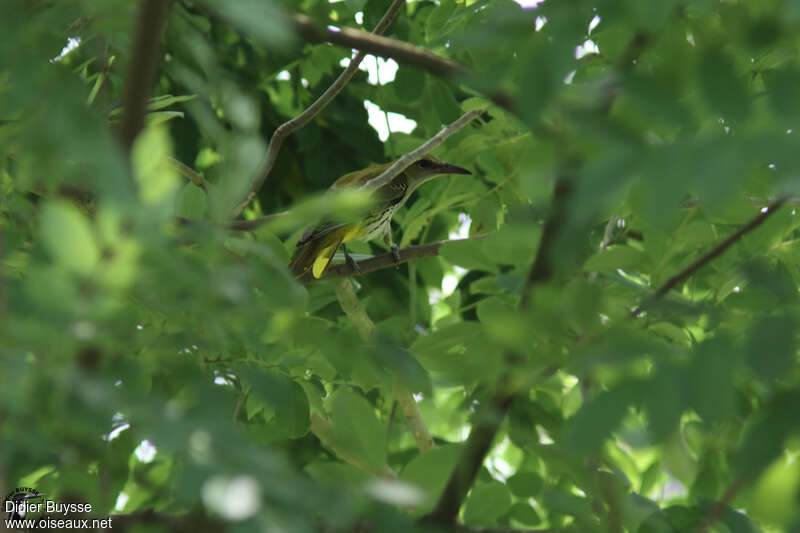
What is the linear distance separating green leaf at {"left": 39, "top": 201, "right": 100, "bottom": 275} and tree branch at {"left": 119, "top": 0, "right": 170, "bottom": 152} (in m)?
0.27

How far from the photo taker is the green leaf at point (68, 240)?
0.82 meters

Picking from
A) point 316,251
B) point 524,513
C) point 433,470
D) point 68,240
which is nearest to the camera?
point 68,240

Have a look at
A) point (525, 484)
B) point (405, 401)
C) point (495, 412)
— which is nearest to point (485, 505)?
point (495, 412)

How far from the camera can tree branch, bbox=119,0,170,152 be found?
3.25ft

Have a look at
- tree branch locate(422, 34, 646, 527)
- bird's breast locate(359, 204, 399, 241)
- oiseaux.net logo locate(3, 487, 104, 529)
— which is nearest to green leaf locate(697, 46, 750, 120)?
tree branch locate(422, 34, 646, 527)

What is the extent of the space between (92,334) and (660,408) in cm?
61

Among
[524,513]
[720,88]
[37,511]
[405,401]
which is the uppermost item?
[720,88]

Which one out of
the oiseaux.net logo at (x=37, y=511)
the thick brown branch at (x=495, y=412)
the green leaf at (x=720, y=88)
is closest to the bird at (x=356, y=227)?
the oiseaux.net logo at (x=37, y=511)

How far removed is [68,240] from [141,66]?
299mm

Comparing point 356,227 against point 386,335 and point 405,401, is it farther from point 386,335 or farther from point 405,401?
point 386,335

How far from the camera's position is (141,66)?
3.37 ft

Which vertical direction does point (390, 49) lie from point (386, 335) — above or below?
above

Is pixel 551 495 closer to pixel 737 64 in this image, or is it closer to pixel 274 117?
pixel 737 64

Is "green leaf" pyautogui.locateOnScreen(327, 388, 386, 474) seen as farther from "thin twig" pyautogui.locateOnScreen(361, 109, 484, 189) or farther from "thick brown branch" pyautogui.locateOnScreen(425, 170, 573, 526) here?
"thin twig" pyautogui.locateOnScreen(361, 109, 484, 189)
